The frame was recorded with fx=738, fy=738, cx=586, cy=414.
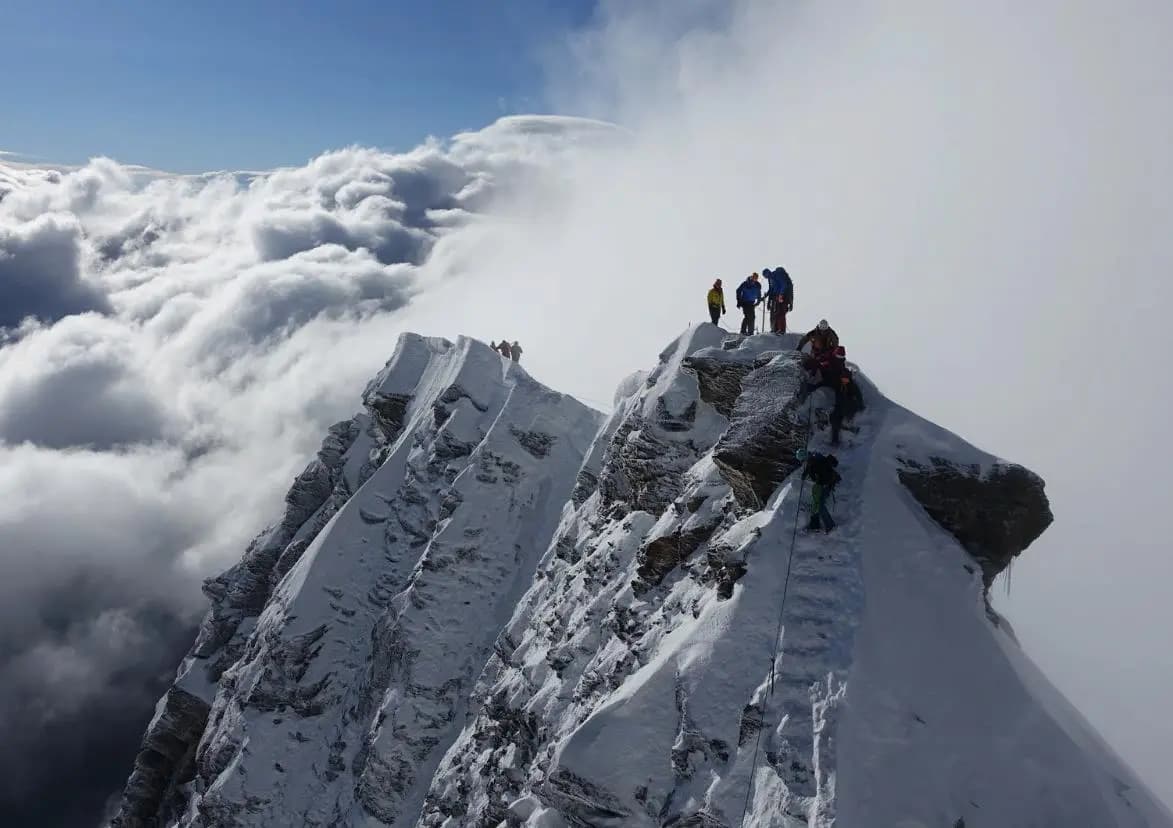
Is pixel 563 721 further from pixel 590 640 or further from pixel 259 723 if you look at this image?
pixel 259 723

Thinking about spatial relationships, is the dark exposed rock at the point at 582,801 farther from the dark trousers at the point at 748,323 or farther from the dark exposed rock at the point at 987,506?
the dark trousers at the point at 748,323

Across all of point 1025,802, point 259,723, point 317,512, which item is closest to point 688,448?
point 1025,802

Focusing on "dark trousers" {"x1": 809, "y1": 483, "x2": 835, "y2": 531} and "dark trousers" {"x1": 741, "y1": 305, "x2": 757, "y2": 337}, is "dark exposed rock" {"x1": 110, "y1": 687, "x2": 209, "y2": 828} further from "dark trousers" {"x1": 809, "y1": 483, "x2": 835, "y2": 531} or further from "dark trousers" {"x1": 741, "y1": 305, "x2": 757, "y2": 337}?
"dark trousers" {"x1": 809, "y1": 483, "x2": 835, "y2": 531}

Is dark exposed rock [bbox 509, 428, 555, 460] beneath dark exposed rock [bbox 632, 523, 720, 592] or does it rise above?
above

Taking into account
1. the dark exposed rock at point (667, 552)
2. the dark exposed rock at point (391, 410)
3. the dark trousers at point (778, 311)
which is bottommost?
the dark exposed rock at point (667, 552)

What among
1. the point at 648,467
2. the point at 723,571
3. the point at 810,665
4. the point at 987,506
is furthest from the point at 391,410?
the point at 987,506

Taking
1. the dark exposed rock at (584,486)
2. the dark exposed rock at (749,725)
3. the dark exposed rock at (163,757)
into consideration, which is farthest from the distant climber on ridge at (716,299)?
the dark exposed rock at (163,757)

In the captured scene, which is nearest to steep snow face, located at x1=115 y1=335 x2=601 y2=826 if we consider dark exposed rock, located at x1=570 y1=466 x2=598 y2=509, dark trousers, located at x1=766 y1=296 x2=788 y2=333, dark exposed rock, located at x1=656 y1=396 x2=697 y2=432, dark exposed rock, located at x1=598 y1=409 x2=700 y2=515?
dark exposed rock, located at x1=570 y1=466 x2=598 y2=509
